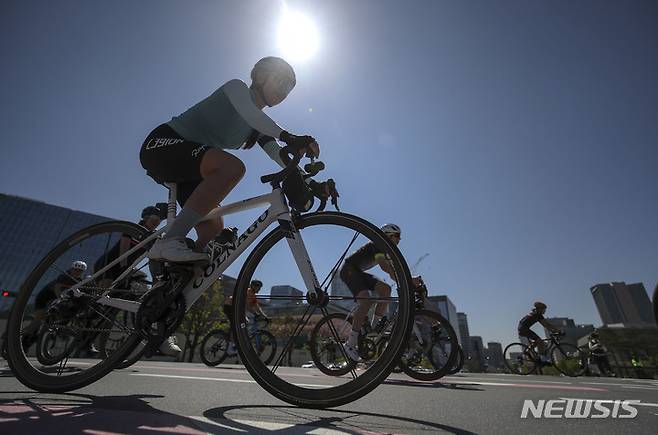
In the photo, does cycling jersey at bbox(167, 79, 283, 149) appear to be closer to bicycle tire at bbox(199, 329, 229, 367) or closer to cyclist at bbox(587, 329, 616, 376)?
bicycle tire at bbox(199, 329, 229, 367)

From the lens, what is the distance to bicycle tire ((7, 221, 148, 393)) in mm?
2184

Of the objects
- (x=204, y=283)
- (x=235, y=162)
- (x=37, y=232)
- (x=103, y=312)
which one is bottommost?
(x=103, y=312)

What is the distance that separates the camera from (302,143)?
195cm

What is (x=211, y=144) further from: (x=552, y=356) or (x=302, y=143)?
(x=552, y=356)

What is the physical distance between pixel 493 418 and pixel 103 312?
9.11 ft

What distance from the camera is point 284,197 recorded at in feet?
7.14

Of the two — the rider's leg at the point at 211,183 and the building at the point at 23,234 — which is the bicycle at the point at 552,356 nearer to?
the rider's leg at the point at 211,183

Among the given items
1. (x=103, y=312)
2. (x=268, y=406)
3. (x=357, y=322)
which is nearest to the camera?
(x=268, y=406)

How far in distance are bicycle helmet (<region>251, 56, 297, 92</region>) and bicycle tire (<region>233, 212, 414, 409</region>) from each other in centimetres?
108

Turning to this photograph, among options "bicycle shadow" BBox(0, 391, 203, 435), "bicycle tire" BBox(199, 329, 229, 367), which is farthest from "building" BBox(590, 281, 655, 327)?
"bicycle shadow" BBox(0, 391, 203, 435)

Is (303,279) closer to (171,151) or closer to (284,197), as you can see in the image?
(284,197)

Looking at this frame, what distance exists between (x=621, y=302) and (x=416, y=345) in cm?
17078

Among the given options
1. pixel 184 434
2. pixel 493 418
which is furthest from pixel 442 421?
pixel 184 434

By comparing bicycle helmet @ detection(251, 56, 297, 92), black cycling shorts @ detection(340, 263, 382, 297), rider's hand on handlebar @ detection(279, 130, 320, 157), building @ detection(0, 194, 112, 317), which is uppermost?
building @ detection(0, 194, 112, 317)
